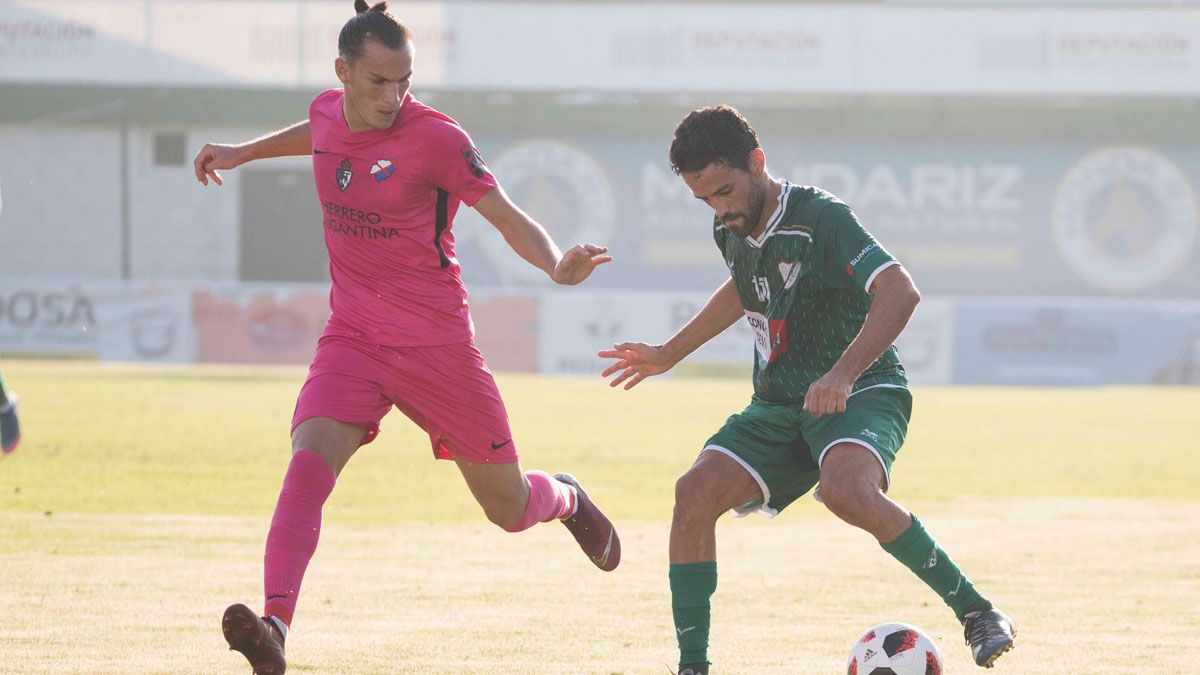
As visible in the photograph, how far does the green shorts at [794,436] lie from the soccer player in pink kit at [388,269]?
0.86m

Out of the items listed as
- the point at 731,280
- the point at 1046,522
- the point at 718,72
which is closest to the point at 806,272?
the point at 731,280

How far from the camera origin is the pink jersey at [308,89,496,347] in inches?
217

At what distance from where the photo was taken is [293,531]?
5199mm

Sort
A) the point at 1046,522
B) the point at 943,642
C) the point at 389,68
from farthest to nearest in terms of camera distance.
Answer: the point at 1046,522, the point at 943,642, the point at 389,68

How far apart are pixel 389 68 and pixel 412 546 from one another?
4.24m

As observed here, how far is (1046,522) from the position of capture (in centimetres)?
1067

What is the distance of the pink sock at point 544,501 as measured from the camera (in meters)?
6.30

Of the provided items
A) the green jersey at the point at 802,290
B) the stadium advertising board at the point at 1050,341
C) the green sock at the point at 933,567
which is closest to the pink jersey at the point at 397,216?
the green jersey at the point at 802,290

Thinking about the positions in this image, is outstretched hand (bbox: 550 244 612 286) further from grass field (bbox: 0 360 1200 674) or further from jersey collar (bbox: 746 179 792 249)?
grass field (bbox: 0 360 1200 674)

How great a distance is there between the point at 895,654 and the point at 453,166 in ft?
7.15

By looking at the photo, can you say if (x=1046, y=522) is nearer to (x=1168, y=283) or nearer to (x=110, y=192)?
(x=1168, y=283)

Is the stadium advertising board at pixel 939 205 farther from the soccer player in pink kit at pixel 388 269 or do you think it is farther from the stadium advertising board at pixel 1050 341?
the soccer player in pink kit at pixel 388 269

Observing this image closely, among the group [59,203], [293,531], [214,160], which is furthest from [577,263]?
[59,203]

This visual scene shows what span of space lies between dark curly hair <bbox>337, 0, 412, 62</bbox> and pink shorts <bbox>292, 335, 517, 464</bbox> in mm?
1010
